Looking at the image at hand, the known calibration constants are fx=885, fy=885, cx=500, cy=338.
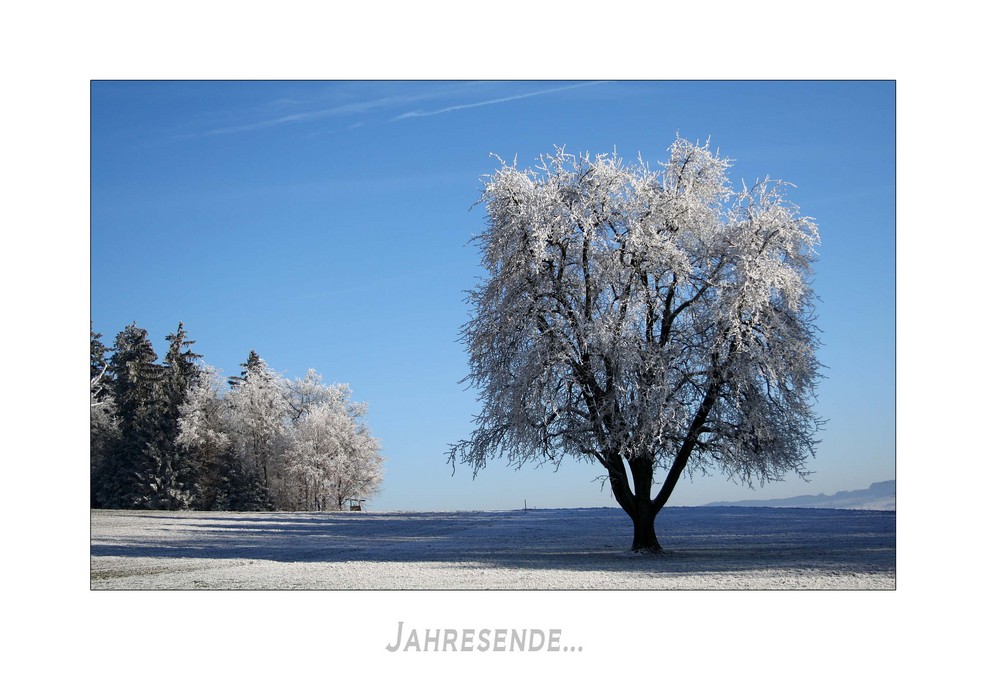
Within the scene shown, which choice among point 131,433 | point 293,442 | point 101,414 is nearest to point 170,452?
point 131,433

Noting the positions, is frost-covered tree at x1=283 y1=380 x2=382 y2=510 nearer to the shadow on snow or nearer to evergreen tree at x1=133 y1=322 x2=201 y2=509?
evergreen tree at x1=133 y1=322 x2=201 y2=509

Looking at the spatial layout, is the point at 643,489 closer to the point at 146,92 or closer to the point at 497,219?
the point at 497,219

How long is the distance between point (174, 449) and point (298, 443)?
7.26 meters

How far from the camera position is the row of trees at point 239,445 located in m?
37.9

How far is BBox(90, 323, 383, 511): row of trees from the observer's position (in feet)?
124

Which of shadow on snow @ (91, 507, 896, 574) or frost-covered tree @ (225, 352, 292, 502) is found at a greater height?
frost-covered tree @ (225, 352, 292, 502)

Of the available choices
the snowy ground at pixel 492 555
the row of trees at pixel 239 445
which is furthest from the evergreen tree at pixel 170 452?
the snowy ground at pixel 492 555

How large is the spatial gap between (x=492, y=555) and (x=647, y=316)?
641 cm

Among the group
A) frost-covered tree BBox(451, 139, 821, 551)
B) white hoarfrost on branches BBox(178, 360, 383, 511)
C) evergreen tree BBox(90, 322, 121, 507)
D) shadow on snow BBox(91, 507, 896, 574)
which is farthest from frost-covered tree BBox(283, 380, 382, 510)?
frost-covered tree BBox(451, 139, 821, 551)

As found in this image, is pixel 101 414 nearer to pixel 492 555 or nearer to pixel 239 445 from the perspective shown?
pixel 492 555

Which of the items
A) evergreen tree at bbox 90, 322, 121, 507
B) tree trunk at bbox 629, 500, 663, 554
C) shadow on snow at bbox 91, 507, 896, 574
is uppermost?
evergreen tree at bbox 90, 322, 121, 507

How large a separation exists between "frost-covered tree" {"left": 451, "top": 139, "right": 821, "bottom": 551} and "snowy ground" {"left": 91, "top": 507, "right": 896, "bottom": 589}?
258 centimetres

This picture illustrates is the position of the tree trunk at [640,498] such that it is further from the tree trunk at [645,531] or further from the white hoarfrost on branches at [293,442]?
the white hoarfrost on branches at [293,442]
